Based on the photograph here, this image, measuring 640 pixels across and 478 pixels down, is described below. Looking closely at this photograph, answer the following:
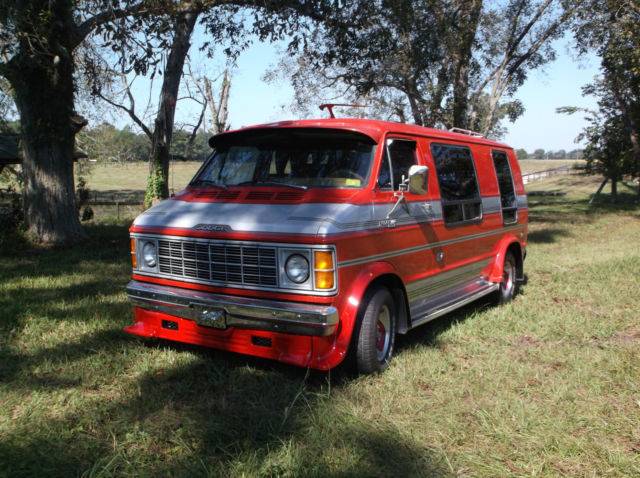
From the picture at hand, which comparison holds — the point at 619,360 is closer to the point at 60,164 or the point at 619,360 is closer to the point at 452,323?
the point at 452,323

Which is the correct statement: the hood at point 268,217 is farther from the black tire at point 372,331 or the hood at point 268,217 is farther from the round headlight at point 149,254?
the black tire at point 372,331

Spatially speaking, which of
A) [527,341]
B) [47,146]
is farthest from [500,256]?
[47,146]

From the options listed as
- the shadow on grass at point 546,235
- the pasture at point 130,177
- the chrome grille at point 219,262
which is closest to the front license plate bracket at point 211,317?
the chrome grille at point 219,262

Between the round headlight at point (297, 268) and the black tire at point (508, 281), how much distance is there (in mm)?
3905

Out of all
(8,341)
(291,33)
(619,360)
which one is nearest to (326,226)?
(619,360)

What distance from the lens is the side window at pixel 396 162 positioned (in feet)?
15.8

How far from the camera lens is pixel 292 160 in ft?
16.3

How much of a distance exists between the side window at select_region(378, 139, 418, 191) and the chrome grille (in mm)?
1255

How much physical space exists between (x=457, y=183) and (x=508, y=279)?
2.09 metres

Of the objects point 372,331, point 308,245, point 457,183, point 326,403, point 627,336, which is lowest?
point 627,336

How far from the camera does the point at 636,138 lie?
23562 millimetres

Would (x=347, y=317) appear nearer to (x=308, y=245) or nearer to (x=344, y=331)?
(x=344, y=331)

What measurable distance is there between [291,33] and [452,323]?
7.07 meters

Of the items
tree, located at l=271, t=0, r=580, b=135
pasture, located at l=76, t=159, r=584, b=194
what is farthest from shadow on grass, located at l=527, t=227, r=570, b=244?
pasture, located at l=76, t=159, r=584, b=194
